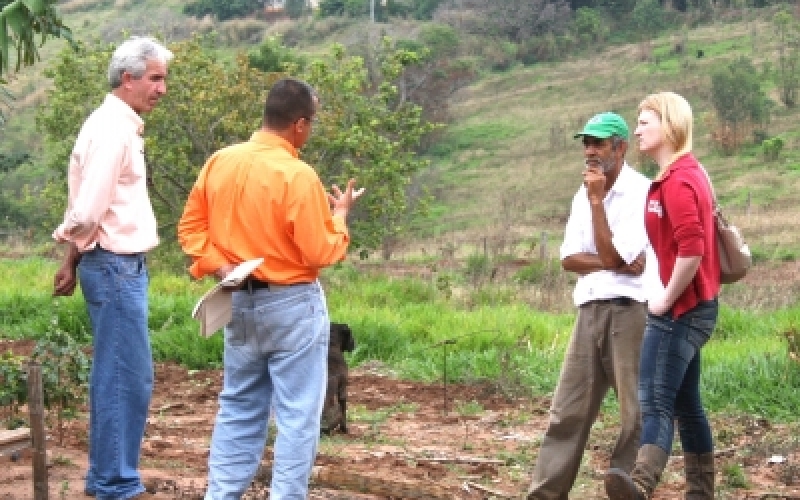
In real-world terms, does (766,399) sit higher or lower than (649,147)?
lower

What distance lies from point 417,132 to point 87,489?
17209mm

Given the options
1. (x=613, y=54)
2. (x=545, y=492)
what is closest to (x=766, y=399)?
(x=545, y=492)

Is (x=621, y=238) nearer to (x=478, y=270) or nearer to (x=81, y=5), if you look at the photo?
A: (x=478, y=270)

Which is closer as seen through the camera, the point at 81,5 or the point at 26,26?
the point at 26,26

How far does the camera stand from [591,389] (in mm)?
5551

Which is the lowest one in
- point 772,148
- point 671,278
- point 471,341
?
point 772,148

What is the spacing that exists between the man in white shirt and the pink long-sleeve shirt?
178 cm

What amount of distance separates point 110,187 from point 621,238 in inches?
83.5

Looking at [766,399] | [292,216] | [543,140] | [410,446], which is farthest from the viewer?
[543,140]

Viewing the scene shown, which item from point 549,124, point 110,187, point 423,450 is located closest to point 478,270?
point 423,450

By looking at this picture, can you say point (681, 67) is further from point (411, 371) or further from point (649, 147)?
point (649, 147)

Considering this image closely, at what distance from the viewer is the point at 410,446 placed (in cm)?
730

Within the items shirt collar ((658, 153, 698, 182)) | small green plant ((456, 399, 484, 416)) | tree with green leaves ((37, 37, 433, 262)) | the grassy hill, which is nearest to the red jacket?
shirt collar ((658, 153, 698, 182))

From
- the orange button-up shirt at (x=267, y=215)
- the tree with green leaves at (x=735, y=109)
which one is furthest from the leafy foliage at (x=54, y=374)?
the tree with green leaves at (x=735, y=109)
